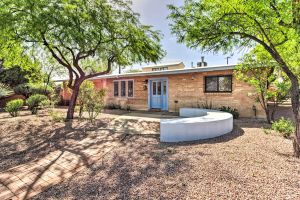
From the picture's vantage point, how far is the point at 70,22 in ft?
22.9

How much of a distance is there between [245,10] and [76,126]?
7205 millimetres

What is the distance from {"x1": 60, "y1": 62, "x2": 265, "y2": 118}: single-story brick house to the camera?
10273 mm

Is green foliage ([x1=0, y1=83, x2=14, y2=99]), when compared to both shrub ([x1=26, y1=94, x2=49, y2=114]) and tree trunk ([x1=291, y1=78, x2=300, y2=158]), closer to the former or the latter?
shrub ([x1=26, y1=94, x2=49, y2=114])

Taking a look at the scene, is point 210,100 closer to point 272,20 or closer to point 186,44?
point 186,44

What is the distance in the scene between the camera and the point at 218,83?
434 inches

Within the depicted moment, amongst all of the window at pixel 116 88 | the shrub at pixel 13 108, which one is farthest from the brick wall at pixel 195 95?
the shrub at pixel 13 108

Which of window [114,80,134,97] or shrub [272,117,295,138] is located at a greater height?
window [114,80,134,97]

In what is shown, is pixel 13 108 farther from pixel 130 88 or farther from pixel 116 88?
pixel 130 88

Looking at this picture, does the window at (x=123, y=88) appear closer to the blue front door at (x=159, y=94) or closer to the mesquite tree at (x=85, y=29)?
the blue front door at (x=159, y=94)

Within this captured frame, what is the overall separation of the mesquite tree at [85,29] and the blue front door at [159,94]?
3143mm

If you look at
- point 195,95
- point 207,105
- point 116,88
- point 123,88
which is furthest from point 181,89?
point 116,88

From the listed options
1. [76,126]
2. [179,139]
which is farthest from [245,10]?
[76,126]

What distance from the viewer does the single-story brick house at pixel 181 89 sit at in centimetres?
1027

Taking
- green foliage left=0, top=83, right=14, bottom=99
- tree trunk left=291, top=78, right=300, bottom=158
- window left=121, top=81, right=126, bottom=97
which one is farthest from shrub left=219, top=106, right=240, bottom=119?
green foliage left=0, top=83, right=14, bottom=99
